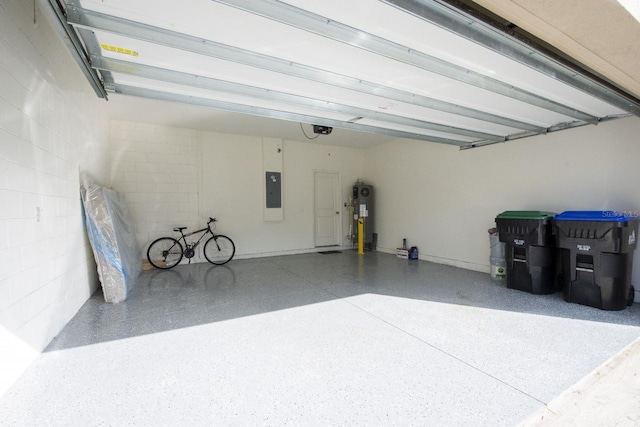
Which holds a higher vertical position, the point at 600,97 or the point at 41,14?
the point at 41,14

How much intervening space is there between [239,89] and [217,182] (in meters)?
3.67

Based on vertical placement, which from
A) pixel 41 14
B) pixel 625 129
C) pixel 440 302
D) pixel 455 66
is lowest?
pixel 440 302

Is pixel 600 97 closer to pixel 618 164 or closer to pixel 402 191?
pixel 618 164

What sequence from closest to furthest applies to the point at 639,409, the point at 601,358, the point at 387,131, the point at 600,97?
the point at 639,409 → the point at 601,358 → the point at 600,97 → the point at 387,131

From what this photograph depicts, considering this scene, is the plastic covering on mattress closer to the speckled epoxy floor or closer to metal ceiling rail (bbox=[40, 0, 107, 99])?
the speckled epoxy floor

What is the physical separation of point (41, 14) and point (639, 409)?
4.89m

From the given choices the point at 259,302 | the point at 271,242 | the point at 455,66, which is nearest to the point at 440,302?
the point at 259,302

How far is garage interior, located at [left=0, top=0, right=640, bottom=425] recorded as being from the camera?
5.39ft

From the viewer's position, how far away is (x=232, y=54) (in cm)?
211

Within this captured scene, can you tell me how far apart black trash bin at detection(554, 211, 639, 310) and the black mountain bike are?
5443mm

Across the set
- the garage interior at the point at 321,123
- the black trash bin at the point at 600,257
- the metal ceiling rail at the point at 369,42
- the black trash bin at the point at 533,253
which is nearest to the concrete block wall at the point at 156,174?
the garage interior at the point at 321,123

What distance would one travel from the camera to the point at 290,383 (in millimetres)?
1791

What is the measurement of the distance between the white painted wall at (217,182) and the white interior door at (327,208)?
0.62 feet

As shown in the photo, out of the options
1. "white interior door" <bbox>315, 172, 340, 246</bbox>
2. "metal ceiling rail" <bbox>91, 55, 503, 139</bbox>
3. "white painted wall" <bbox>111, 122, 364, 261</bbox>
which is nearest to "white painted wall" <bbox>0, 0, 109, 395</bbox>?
"metal ceiling rail" <bbox>91, 55, 503, 139</bbox>
